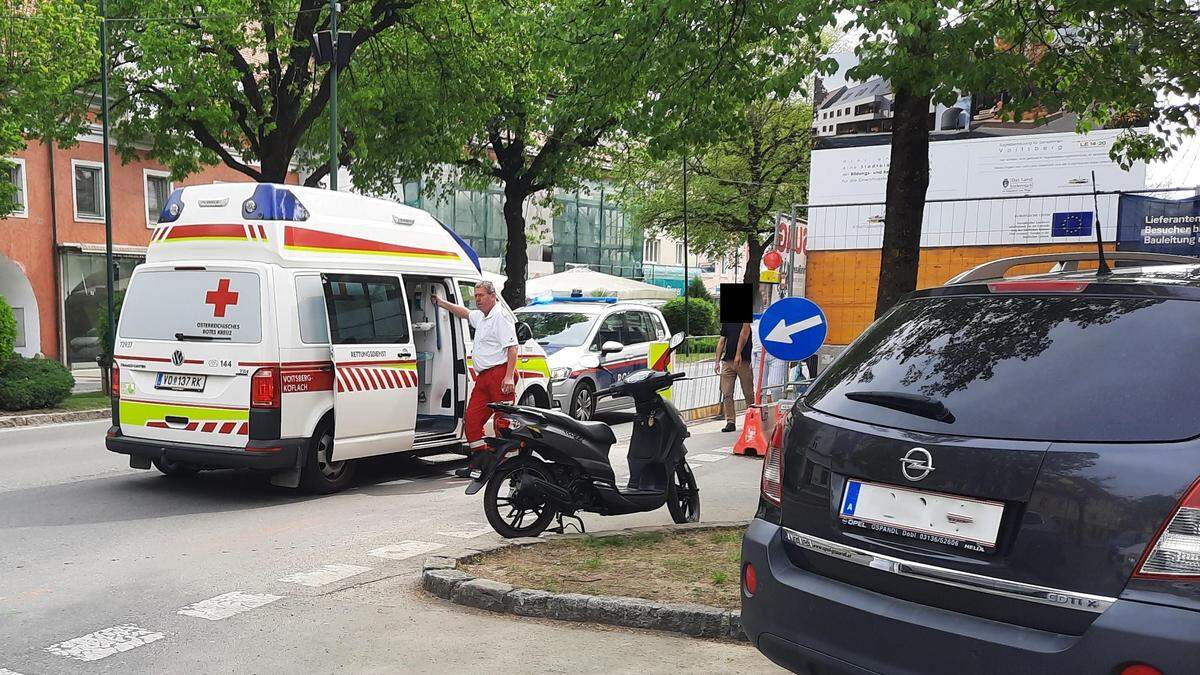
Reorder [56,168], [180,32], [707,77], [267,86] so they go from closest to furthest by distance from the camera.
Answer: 1. [707,77]
2. [180,32]
3. [267,86]
4. [56,168]

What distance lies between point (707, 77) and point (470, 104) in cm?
1349

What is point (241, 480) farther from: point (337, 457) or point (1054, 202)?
point (1054, 202)

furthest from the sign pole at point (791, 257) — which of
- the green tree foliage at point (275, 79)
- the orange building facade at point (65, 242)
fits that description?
the orange building facade at point (65, 242)

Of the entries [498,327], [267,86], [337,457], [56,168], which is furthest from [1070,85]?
[56,168]

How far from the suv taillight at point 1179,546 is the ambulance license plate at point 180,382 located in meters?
7.50

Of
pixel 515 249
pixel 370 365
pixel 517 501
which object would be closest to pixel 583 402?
pixel 370 365

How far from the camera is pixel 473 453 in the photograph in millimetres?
9594

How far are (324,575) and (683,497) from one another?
262cm

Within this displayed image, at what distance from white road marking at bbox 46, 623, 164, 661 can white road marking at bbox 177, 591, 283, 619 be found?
34 centimetres

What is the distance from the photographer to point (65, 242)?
86.6 ft

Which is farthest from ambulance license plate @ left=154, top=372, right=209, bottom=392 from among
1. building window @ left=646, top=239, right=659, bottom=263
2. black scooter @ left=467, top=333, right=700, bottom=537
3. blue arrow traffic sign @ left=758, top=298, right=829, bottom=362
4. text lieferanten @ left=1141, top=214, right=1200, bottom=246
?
building window @ left=646, top=239, right=659, bottom=263

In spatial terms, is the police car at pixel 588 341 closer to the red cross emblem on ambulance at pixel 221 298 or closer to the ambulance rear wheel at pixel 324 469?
the ambulance rear wheel at pixel 324 469

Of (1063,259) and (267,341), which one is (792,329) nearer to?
(1063,259)

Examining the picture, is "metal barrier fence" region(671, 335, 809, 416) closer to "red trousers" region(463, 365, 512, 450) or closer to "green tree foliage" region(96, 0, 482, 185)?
"red trousers" region(463, 365, 512, 450)
